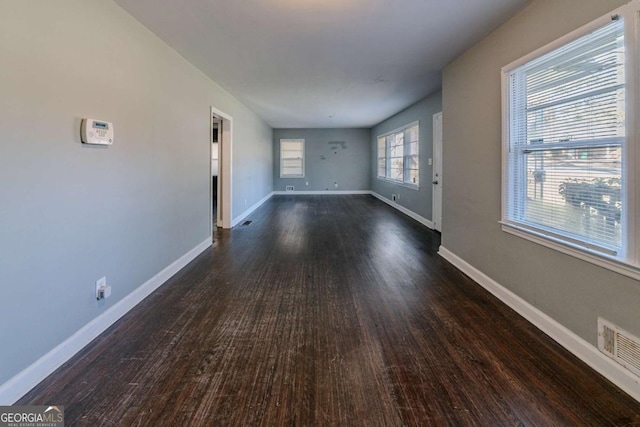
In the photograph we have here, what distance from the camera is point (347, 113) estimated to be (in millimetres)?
8203

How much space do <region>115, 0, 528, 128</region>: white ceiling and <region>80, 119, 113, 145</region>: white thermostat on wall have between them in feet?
3.20

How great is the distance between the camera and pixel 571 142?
216 cm

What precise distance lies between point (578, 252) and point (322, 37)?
2.72 metres

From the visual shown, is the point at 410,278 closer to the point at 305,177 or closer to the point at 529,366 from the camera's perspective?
the point at 529,366

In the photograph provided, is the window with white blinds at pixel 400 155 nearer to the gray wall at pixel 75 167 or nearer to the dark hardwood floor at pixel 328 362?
the dark hardwood floor at pixel 328 362

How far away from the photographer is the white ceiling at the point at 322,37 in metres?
2.56

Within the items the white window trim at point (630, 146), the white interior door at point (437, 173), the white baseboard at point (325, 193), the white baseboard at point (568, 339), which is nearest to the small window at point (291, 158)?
the white baseboard at point (325, 193)

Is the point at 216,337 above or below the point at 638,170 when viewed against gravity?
below

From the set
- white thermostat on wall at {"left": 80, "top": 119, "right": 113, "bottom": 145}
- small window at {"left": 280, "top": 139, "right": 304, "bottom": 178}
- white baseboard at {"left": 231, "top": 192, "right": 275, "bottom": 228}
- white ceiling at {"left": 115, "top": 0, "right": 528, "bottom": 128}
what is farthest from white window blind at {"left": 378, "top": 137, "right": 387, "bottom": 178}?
white thermostat on wall at {"left": 80, "top": 119, "right": 113, "bottom": 145}

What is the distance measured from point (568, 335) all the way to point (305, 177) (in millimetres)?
10462

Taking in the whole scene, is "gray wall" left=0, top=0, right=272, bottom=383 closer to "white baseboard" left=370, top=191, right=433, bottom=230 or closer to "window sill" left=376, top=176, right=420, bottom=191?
"white baseboard" left=370, top=191, right=433, bottom=230

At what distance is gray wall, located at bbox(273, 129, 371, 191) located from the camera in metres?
11.9

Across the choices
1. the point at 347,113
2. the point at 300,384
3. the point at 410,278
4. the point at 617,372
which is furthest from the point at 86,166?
the point at 347,113

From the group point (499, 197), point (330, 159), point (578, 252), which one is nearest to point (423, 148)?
point (499, 197)
